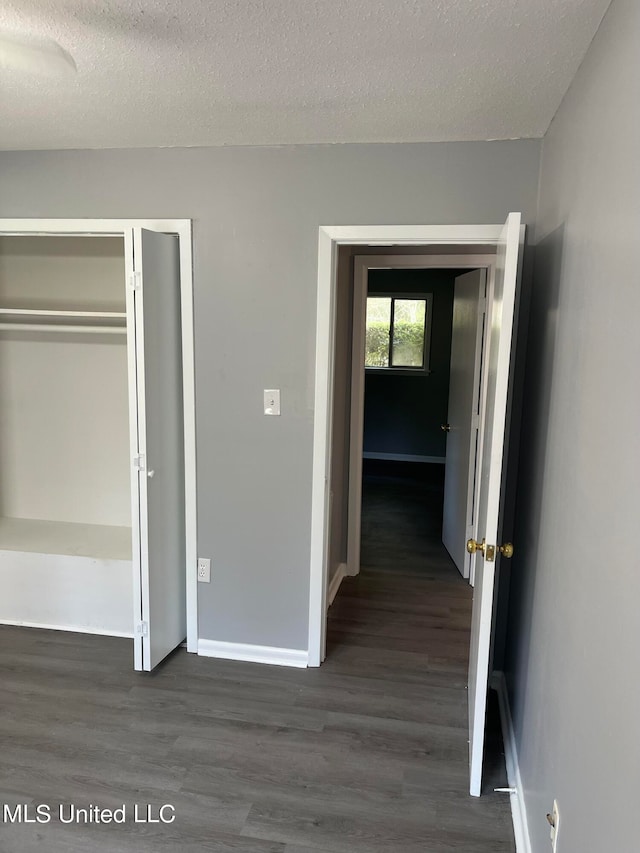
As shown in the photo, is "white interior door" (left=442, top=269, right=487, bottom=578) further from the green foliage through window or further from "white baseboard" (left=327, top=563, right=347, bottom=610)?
the green foliage through window

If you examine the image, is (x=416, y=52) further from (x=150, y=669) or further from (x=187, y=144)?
(x=150, y=669)

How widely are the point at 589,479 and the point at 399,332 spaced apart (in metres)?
6.15

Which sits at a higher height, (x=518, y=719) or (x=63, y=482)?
(x=63, y=482)

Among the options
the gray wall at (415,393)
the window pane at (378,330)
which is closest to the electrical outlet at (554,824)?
the gray wall at (415,393)

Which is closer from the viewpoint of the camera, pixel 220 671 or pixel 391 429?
pixel 220 671

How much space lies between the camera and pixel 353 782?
2180 mm

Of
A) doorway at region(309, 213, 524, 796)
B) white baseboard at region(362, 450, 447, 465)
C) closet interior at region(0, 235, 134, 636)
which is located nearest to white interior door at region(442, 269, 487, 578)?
doorway at region(309, 213, 524, 796)

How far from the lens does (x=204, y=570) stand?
9.78 ft

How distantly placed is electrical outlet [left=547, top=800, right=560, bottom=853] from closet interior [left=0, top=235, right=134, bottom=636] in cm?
228

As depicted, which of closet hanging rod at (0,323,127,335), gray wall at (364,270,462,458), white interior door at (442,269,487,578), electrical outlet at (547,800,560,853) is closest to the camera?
electrical outlet at (547,800,560,853)

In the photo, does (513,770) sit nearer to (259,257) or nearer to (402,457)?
(259,257)

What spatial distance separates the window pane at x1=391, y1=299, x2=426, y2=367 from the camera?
7.31 meters

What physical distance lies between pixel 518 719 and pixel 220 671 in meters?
1.35

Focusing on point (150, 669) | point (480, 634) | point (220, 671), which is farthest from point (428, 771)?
point (150, 669)
